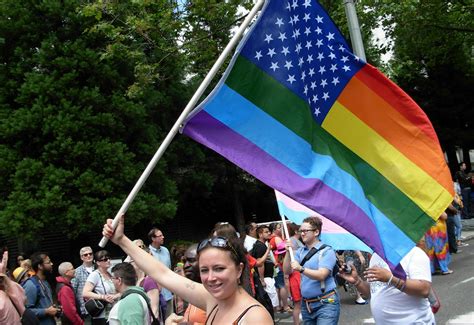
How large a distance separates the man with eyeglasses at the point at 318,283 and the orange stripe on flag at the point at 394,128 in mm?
1794

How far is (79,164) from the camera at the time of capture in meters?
17.5

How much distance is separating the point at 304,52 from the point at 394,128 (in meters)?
0.90

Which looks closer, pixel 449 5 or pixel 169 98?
pixel 449 5

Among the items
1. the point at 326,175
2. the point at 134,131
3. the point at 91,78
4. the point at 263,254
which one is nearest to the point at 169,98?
the point at 134,131

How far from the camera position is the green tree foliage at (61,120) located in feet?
54.9

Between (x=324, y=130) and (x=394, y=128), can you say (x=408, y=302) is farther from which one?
(x=324, y=130)

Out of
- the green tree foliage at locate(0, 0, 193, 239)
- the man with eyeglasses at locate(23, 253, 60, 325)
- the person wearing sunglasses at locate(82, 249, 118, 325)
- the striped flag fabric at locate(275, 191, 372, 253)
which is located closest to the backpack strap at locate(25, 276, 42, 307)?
the man with eyeglasses at locate(23, 253, 60, 325)

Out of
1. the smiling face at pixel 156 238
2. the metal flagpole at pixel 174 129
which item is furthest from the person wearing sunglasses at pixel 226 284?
the smiling face at pixel 156 238

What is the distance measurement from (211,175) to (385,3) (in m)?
11.1

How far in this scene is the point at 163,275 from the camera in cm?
380

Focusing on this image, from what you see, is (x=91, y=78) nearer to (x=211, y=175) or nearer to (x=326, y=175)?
(x=211, y=175)

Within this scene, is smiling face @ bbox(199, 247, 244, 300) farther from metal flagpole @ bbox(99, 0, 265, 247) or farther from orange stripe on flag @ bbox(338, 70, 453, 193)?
orange stripe on flag @ bbox(338, 70, 453, 193)

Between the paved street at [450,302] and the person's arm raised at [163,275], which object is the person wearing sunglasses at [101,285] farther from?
the person's arm raised at [163,275]

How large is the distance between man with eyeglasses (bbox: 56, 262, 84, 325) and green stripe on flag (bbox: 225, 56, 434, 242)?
497 centimetres
